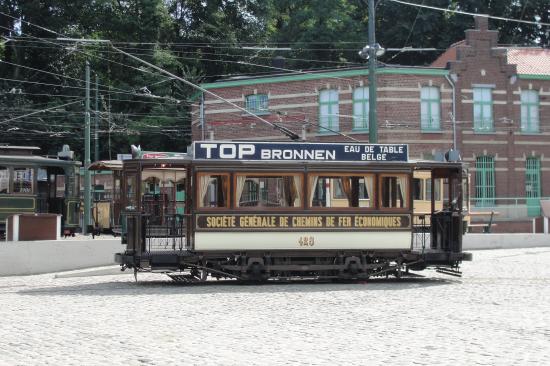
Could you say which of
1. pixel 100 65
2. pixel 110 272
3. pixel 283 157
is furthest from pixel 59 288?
pixel 100 65

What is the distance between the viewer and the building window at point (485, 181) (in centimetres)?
4202

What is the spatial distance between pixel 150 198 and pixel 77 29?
4146 centimetres

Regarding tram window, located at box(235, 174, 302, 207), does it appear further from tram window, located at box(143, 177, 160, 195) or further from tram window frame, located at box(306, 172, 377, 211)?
tram window, located at box(143, 177, 160, 195)

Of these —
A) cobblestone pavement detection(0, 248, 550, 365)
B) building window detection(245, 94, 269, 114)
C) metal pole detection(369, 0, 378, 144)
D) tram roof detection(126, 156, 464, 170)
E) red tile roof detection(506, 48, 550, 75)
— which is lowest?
cobblestone pavement detection(0, 248, 550, 365)

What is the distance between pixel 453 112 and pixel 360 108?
16.3ft

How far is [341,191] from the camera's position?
18266 millimetres

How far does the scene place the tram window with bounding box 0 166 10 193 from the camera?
27553mm

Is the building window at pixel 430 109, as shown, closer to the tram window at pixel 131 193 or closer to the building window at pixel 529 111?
the building window at pixel 529 111

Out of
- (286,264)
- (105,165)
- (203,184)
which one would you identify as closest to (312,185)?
(286,264)

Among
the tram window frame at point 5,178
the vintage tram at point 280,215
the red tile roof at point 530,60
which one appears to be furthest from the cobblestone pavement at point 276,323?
the red tile roof at point 530,60

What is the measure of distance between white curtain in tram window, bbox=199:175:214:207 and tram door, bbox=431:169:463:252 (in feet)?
18.6

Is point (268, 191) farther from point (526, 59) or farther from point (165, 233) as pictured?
point (526, 59)

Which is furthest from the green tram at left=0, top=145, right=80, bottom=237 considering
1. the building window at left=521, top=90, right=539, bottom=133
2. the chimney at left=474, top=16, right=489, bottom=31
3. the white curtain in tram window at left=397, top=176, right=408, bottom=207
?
the building window at left=521, top=90, right=539, bottom=133

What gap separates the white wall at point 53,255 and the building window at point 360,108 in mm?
A: 21748
